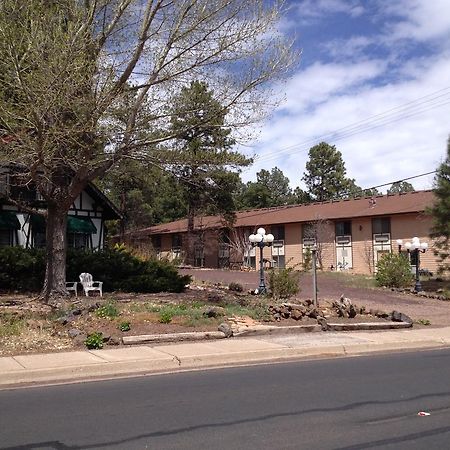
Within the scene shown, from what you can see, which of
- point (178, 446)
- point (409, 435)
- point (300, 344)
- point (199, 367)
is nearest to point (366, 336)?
point (300, 344)

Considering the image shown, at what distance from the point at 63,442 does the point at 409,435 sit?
3.54m

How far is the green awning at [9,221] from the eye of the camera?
25375 mm

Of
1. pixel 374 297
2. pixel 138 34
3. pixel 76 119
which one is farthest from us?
pixel 374 297

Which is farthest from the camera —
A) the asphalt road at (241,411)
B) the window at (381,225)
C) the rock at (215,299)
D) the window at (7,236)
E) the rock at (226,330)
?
the window at (381,225)

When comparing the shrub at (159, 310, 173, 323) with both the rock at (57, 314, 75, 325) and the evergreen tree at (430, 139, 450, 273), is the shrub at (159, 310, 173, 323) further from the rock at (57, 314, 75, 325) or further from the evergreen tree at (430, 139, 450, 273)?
the evergreen tree at (430, 139, 450, 273)

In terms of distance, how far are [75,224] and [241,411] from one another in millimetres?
21672

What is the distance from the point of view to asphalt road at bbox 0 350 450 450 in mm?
6219

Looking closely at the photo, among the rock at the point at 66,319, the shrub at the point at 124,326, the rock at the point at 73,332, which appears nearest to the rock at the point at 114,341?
the rock at the point at 73,332

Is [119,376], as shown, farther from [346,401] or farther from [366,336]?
[366,336]

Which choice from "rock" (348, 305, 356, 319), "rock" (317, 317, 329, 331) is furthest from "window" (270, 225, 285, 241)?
"rock" (317, 317, 329, 331)

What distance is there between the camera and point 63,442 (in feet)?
20.4

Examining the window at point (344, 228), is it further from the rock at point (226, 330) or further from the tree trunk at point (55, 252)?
the rock at point (226, 330)

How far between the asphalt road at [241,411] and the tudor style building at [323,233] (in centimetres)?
2948

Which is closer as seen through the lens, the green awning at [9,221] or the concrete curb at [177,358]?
the concrete curb at [177,358]
